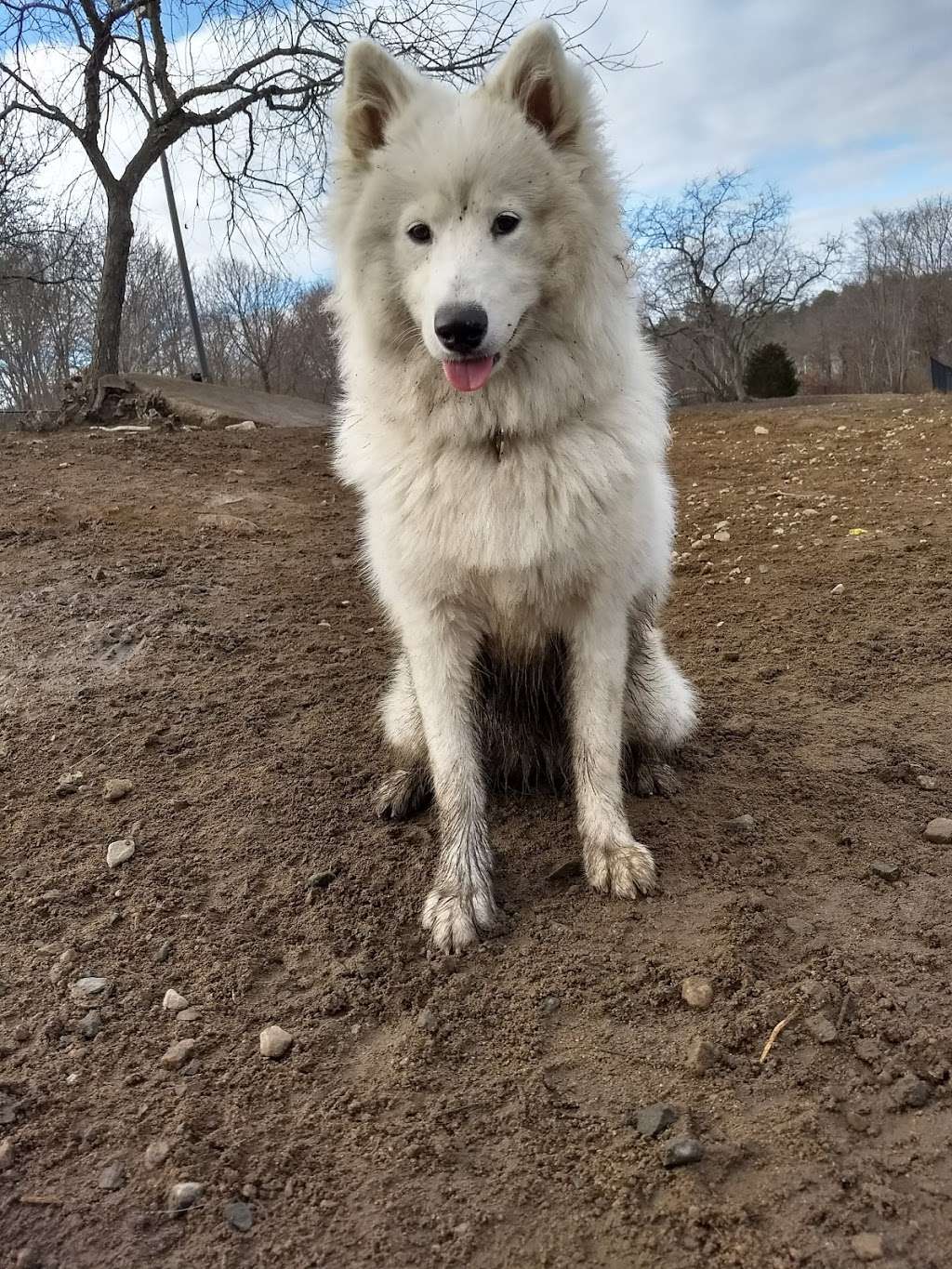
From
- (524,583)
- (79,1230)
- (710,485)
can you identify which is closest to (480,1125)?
(79,1230)

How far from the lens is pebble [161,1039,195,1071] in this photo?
6.16ft

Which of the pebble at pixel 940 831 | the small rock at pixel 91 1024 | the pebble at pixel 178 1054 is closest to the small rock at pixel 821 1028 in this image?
the pebble at pixel 940 831

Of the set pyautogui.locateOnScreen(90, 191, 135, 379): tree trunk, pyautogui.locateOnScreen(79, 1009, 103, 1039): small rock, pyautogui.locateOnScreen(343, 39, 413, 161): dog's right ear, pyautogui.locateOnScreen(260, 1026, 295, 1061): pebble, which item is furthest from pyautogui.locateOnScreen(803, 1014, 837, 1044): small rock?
pyautogui.locateOnScreen(90, 191, 135, 379): tree trunk

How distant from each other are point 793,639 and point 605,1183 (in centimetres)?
322

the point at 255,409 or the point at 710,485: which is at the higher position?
the point at 255,409

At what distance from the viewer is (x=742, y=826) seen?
2713 mm

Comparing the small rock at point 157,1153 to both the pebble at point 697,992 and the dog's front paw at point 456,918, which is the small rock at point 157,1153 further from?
the pebble at point 697,992

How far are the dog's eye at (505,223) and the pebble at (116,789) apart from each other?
7.12 feet

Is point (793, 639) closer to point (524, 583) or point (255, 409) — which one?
point (524, 583)

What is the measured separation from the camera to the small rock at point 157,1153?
162 cm

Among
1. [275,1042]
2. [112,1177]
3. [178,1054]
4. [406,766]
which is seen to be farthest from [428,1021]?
[406,766]

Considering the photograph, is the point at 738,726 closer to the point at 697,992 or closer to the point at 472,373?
the point at 697,992

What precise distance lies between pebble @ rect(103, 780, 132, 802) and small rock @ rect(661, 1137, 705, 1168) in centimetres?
214

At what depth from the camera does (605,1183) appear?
1.52m
